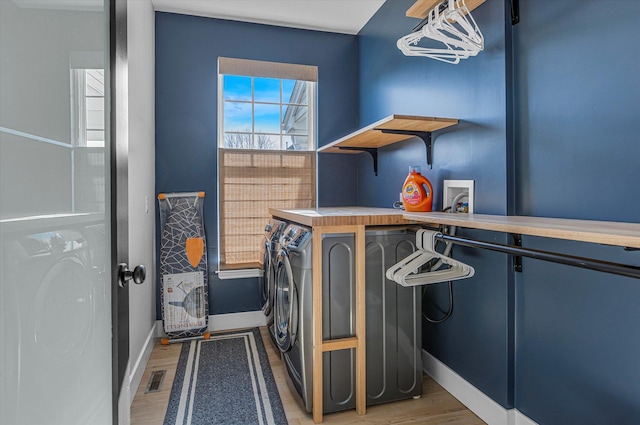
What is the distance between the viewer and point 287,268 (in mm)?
1980

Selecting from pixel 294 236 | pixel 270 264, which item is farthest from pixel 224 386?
pixel 294 236

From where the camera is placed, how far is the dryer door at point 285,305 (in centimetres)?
192

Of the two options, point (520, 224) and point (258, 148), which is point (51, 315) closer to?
point (520, 224)

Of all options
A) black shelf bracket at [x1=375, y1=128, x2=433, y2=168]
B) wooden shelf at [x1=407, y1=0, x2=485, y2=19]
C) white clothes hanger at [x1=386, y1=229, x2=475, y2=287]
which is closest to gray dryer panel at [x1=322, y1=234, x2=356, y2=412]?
white clothes hanger at [x1=386, y1=229, x2=475, y2=287]

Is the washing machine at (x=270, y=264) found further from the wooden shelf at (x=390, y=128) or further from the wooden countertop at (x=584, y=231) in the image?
the wooden countertop at (x=584, y=231)

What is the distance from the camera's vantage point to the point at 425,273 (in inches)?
67.0

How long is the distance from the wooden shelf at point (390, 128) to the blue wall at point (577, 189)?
44 centimetres

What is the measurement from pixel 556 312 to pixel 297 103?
267cm

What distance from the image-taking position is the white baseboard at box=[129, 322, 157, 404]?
2023mm

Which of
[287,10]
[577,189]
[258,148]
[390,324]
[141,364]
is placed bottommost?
[141,364]

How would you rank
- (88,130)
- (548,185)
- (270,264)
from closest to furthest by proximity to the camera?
(88,130), (548,185), (270,264)

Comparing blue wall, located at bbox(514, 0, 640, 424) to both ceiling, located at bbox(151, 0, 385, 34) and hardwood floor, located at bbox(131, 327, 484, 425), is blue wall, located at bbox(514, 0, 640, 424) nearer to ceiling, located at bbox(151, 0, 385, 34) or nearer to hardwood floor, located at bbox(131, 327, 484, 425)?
hardwood floor, located at bbox(131, 327, 484, 425)

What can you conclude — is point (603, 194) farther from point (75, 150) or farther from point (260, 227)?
point (260, 227)

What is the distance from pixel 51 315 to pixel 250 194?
2524 millimetres
